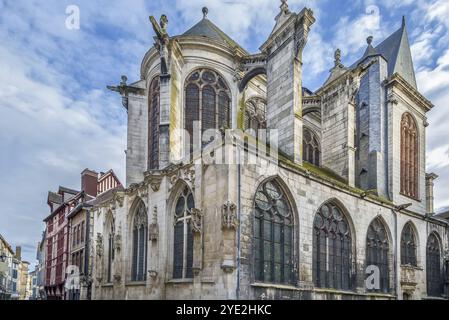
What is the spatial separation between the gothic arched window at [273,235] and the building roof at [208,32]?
8.50 m

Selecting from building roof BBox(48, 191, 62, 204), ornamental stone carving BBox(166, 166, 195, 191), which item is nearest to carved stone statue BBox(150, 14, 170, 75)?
ornamental stone carving BBox(166, 166, 195, 191)

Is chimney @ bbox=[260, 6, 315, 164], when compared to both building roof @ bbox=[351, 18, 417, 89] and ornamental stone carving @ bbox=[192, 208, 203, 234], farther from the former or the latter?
building roof @ bbox=[351, 18, 417, 89]

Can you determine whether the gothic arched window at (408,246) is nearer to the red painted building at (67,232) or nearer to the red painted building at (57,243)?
the red painted building at (67,232)

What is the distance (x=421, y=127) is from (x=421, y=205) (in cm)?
432

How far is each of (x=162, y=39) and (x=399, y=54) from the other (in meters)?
13.8

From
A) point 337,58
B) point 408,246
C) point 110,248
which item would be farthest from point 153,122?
point 408,246

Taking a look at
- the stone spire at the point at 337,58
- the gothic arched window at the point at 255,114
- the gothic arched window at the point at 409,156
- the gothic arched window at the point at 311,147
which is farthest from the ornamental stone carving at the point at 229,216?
the gothic arched window at the point at 409,156

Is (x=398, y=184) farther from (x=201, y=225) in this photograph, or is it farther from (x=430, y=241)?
(x=201, y=225)

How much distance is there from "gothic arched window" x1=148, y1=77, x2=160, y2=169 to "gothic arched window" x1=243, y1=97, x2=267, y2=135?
3858 millimetres

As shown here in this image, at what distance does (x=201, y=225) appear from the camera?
36.6 feet

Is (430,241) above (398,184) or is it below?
below

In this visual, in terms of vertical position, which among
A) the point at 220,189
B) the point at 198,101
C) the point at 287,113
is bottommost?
the point at 220,189
